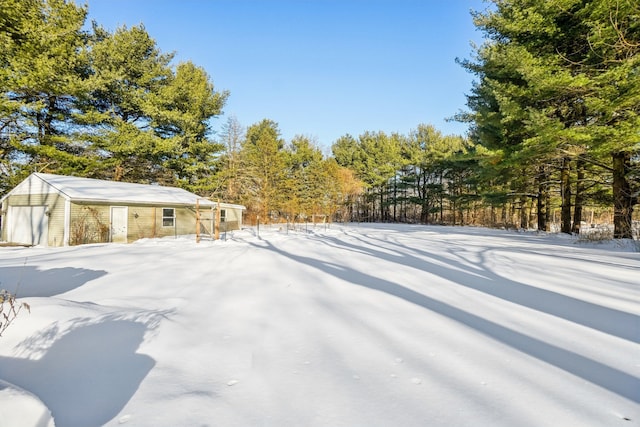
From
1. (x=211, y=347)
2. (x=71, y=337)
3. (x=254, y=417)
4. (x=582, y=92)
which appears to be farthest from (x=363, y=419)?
(x=582, y=92)

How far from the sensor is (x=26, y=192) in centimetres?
1154

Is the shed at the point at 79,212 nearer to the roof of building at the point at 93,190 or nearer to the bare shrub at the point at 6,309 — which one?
the roof of building at the point at 93,190

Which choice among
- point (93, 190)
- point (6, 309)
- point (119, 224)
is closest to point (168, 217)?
point (119, 224)

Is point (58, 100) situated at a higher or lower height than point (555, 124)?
higher

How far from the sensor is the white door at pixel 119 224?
12031 millimetres

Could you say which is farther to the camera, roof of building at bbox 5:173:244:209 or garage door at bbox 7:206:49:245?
garage door at bbox 7:206:49:245

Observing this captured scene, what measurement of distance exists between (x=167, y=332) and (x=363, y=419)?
1.92 m

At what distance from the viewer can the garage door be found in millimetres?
11109

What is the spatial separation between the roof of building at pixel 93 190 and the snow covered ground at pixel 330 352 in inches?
310

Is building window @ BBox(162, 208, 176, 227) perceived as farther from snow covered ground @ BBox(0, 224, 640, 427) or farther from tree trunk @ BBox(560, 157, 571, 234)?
tree trunk @ BBox(560, 157, 571, 234)

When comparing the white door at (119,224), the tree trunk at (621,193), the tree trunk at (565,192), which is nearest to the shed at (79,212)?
the white door at (119,224)

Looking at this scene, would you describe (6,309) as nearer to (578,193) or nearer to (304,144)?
(578,193)

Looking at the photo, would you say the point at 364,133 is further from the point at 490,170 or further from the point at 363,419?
the point at 363,419

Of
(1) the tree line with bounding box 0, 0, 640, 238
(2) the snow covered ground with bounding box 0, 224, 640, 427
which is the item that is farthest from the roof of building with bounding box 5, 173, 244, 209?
(2) the snow covered ground with bounding box 0, 224, 640, 427
